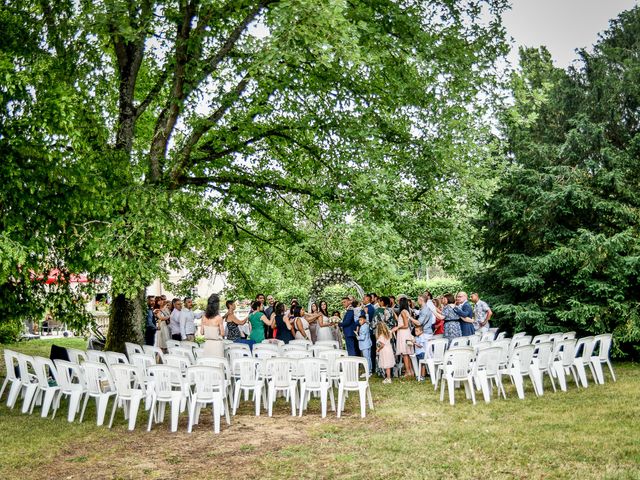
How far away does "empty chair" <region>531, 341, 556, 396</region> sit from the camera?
1178cm

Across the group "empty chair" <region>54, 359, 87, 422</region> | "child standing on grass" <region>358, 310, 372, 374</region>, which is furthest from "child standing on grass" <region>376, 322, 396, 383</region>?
"empty chair" <region>54, 359, 87, 422</region>

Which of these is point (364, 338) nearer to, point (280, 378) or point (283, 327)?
point (283, 327)

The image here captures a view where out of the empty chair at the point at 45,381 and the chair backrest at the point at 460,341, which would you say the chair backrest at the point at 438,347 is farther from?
the empty chair at the point at 45,381

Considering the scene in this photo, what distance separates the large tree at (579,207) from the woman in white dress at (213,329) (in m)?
8.49

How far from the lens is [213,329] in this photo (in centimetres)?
1199

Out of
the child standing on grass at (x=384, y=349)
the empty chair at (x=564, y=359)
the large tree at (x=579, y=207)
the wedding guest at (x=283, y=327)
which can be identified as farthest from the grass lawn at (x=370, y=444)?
the large tree at (x=579, y=207)

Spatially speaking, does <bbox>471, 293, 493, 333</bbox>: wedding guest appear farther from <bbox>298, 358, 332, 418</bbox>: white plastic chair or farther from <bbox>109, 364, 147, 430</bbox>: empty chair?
<bbox>109, 364, 147, 430</bbox>: empty chair

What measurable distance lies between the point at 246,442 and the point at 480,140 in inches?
358

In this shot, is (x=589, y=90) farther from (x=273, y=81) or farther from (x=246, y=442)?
(x=246, y=442)

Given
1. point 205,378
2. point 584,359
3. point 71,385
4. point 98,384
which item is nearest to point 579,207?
point 584,359

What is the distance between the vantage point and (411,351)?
15.0m

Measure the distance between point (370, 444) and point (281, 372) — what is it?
286 cm

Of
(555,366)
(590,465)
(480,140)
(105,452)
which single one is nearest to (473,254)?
(480,140)

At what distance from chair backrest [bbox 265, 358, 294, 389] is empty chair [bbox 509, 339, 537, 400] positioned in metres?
3.90
